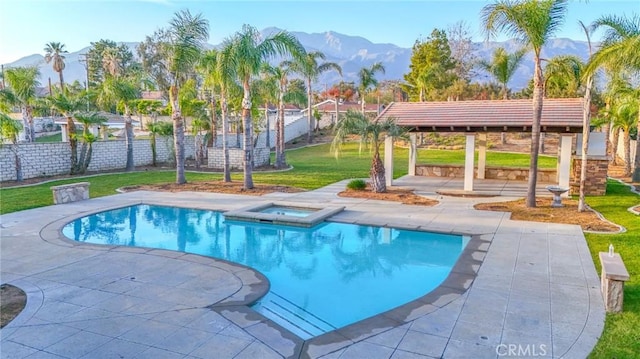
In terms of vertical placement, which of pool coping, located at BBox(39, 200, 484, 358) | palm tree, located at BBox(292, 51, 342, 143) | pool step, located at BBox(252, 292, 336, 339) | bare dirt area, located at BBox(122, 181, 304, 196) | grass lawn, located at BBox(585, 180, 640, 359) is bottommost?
pool step, located at BBox(252, 292, 336, 339)

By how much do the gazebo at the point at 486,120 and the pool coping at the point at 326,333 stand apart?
7.61m

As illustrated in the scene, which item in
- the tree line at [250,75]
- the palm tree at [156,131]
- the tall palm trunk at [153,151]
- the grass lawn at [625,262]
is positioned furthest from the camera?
the tall palm trunk at [153,151]

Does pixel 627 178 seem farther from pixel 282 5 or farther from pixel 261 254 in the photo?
pixel 282 5

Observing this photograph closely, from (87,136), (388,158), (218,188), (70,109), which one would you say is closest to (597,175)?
(388,158)

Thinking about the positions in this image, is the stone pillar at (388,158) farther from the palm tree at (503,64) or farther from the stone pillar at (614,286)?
the palm tree at (503,64)

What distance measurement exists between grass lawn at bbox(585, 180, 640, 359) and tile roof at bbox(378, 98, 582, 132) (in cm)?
286

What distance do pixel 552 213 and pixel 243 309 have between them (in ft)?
33.1

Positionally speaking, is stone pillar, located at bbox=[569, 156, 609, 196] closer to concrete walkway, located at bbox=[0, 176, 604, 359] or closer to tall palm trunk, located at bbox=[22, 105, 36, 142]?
concrete walkway, located at bbox=[0, 176, 604, 359]

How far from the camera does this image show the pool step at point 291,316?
589 cm

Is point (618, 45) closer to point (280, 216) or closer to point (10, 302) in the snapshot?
point (280, 216)

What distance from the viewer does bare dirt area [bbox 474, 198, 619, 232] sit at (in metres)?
11.1

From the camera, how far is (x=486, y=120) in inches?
640

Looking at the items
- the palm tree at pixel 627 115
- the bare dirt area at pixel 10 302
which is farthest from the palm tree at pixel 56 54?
the palm tree at pixel 627 115

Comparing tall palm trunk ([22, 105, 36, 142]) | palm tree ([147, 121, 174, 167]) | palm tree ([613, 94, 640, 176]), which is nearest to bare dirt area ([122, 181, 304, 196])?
palm tree ([147, 121, 174, 167])
